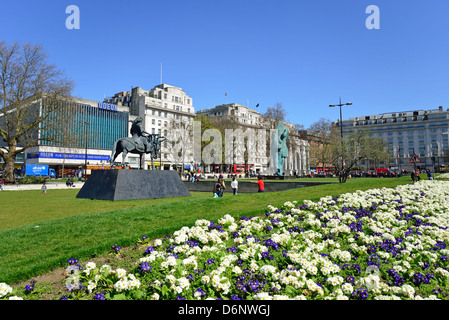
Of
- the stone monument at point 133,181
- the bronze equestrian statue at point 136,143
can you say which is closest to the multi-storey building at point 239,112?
the bronze equestrian statue at point 136,143

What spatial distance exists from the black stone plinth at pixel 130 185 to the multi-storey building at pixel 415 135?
113634mm

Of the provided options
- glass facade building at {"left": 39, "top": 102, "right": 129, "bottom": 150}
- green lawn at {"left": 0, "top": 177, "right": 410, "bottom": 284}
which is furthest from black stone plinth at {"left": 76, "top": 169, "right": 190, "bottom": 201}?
glass facade building at {"left": 39, "top": 102, "right": 129, "bottom": 150}

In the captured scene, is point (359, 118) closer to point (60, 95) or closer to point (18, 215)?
point (60, 95)

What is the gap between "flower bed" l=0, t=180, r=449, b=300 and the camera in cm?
350

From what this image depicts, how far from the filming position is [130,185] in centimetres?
1605

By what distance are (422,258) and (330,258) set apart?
1498mm

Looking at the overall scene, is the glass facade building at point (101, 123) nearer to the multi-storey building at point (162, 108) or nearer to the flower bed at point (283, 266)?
the multi-storey building at point (162, 108)

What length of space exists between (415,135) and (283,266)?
139398 mm

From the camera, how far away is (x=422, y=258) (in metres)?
4.54

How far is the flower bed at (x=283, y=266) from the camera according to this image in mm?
3504

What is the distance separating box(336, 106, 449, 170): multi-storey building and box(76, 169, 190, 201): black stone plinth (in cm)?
11363

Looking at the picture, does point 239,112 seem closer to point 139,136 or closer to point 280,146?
point 280,146

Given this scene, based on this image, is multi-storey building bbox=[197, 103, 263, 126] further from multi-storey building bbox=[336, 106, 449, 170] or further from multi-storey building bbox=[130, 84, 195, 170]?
multi-storey building bbox=[336, 106, 449, 170]
